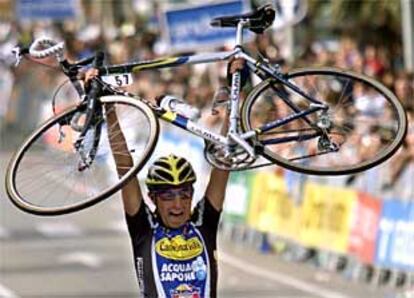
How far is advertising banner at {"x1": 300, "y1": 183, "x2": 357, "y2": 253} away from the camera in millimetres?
18750

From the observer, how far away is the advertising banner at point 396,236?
56.7 ft

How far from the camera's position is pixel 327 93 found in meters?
9.13

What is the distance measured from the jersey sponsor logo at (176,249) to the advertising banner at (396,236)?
9.22 meters

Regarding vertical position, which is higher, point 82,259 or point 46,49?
point 46,49

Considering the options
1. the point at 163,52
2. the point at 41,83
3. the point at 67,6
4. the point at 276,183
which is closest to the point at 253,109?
the point at 276,183

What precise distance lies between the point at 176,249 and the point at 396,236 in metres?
9.66

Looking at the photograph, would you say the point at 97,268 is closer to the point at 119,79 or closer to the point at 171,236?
the point at 171,236

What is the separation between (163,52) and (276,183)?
4602mm

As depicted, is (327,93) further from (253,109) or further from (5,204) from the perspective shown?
(5,204)

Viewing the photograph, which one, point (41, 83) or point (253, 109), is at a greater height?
point (253, 109)

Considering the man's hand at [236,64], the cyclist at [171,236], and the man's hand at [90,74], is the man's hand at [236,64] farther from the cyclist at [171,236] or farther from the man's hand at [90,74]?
the man's hand at [90,74]

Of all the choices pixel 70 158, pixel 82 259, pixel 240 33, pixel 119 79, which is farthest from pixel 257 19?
pixel 82 259

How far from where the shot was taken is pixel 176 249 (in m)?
8.22

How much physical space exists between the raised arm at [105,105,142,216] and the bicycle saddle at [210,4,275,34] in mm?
781
